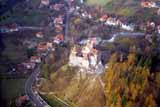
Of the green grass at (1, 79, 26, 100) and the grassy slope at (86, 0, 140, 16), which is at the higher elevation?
the grassy slope at (86, 0, 140, 16)

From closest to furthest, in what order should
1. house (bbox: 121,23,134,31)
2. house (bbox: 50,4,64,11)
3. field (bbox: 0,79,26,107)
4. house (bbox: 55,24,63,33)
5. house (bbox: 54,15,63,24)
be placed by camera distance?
field (bbox: 0,79,26,107) → house (bbox: 55,24,63,33) → house (bbox: 121,23,134,31) → house (bbox: 54,15,63,24) → house (bbox: 50,4,64,11)

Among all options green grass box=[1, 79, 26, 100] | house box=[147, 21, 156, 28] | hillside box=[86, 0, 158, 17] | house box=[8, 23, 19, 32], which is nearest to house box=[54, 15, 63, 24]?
house box=[8, 23, 19, 32]

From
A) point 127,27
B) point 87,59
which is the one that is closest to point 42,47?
point 87,59

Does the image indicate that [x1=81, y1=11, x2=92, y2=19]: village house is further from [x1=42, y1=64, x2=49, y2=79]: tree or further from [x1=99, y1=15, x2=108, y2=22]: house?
[x1=42, y1=64, x2=49, y2=79]: tree

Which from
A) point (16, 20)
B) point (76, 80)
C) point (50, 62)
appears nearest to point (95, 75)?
point (76, 80)

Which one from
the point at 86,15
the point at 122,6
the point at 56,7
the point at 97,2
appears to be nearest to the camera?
the point at 86,15

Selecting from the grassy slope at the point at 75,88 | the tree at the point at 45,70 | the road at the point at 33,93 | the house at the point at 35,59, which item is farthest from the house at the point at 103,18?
the grassy slope at the point at 75,88

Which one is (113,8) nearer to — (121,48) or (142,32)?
(142,32)

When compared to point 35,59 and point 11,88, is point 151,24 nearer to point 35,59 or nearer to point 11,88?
point 35,59

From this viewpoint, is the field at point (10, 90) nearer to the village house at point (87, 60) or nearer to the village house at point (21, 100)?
the village house at point (21, 100)
